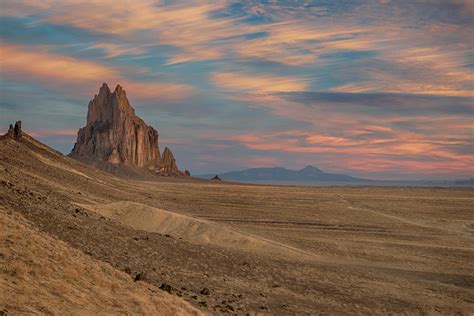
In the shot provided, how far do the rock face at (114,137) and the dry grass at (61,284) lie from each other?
153846 millimetres

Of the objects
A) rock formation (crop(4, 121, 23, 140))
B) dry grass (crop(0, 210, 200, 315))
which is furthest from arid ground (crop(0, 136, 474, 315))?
rock formation (crop(4, 121, 23, 140))

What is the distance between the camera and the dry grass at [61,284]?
10.3 m

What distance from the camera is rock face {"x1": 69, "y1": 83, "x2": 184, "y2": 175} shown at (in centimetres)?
17112

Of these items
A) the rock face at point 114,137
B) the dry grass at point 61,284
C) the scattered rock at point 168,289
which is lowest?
the scattered rock at point 168,289

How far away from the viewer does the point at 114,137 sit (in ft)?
575

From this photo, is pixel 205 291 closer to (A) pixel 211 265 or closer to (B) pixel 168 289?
(B) pixel 168 289

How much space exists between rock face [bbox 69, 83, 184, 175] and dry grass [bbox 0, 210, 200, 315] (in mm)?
153846

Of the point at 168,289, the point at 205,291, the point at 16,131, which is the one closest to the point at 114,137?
the point at 16,131

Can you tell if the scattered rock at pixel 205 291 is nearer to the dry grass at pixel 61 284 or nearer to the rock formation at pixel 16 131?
the dry grass at pixel 61 284

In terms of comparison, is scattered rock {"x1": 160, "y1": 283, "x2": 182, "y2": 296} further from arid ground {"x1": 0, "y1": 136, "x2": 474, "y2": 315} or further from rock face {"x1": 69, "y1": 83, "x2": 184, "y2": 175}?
rock face {"x1": 69, "y1": 83, "x2": 184, "y2": 175}

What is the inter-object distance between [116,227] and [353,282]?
1055cm

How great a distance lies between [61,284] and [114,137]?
16823cm

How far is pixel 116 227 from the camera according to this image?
2273 centimetres

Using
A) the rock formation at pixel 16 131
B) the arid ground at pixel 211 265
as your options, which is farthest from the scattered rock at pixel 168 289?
the rock formation at pixel 16 131
